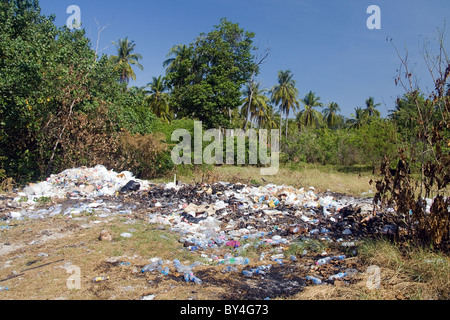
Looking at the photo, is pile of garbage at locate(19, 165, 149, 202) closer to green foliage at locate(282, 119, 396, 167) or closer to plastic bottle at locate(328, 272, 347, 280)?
plastic bottle at locate(328, 272, 347, 280)

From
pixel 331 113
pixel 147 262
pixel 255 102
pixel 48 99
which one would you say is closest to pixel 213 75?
pixel 255 102

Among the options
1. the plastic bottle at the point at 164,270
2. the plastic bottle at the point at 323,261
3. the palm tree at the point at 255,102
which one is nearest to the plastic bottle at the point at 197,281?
the plastic bottle at the point at 164,270

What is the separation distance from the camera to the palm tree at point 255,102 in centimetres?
2632

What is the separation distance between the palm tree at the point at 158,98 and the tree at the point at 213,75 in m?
4.23

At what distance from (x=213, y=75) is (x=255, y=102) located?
7805 mm

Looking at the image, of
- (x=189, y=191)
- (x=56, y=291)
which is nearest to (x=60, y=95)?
(x=189, y=191)

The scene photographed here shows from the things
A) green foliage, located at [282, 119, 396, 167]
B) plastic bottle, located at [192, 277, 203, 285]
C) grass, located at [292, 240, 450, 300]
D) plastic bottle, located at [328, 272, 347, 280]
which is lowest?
plastic bottle, located at [192, 277, 203, 285]

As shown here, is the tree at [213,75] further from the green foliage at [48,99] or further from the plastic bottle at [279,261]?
the plastic bottle at [279,261]

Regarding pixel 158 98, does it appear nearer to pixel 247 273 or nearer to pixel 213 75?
pixel 213 75

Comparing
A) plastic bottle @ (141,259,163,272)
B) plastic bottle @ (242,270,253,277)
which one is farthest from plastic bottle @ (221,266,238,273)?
plastic bottle @ (141,259,163,272)

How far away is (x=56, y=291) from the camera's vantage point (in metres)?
3.18

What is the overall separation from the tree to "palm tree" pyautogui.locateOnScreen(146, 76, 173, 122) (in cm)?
423

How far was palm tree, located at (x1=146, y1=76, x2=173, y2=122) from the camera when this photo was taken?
27.6 meters
